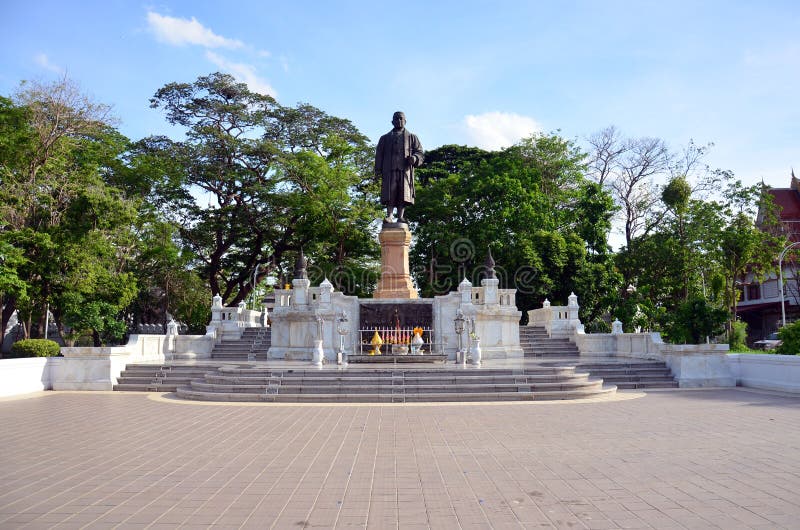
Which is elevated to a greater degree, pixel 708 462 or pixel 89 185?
pixel 89 185

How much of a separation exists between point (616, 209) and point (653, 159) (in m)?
7.02

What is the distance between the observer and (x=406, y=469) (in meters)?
7.84

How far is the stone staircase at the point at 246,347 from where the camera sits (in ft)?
87.6

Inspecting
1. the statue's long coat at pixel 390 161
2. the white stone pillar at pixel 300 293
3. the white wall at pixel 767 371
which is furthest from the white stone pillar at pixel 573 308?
the white stone pillar at pixel 300 293

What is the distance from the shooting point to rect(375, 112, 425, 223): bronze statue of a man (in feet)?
88.7

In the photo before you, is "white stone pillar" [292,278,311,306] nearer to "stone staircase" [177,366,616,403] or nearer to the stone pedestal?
the stone pedestal

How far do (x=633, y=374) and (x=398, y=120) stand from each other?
15.0m

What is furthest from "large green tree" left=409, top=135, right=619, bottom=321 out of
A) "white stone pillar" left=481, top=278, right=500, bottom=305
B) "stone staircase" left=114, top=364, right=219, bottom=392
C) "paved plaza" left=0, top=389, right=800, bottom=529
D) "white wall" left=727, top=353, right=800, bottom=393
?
"paved plaza" left=0, top=389, right=800, bottom=529

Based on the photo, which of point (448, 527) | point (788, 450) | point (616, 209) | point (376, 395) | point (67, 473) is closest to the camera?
point (448, 527)

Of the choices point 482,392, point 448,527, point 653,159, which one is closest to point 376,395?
point 482,392

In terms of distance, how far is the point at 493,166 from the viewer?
40625 mm

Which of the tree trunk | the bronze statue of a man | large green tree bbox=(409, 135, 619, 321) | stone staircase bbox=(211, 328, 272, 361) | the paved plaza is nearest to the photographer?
the paved plaza

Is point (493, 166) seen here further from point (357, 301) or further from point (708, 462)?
point (708, 462)

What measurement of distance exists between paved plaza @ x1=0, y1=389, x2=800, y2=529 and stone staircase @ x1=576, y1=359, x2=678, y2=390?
4.94 meters
